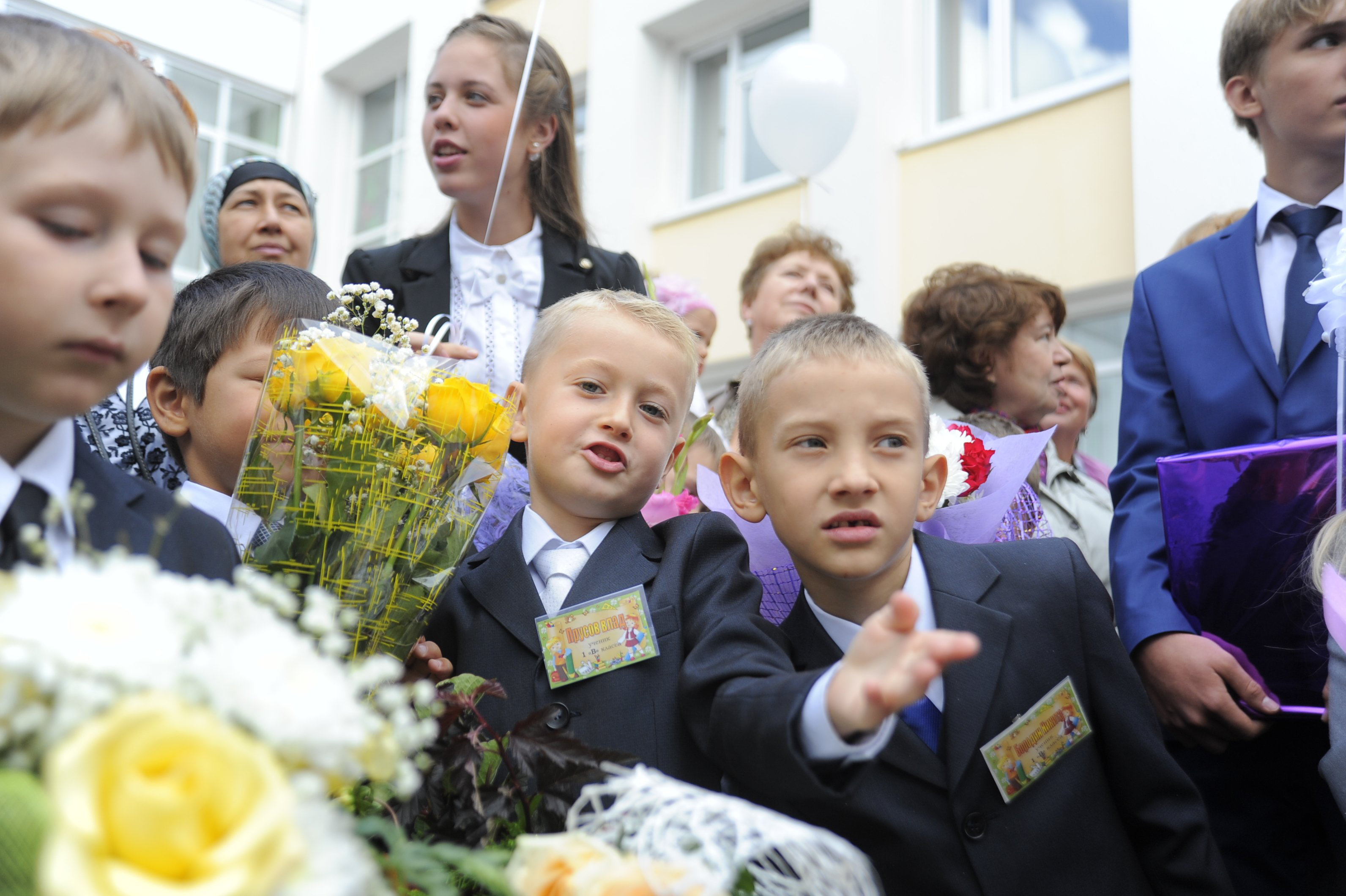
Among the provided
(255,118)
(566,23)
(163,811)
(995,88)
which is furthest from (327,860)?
(255,118)

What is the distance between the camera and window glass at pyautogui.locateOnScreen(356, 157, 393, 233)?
44.1 feet

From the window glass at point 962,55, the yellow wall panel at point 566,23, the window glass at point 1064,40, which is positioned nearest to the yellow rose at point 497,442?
the window glass at point 1064,40

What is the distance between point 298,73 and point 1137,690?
1357 cm

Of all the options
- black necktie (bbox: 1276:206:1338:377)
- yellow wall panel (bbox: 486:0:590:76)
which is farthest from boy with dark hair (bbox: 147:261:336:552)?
yellow wall panel (bbox: 486:0:590:76)

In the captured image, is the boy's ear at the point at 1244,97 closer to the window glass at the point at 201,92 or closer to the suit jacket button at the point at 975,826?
the suit jacket button at the point at 975,826

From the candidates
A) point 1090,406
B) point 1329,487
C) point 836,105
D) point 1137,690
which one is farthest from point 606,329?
point 836,105

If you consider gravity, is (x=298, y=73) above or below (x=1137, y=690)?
above

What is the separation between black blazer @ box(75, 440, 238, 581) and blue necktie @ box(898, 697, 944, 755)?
43.1 inches

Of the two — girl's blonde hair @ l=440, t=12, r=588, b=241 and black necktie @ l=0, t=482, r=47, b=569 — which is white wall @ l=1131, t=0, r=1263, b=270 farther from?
black necktie @ l=0, t=482, r=47, b=569

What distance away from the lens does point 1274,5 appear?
2.69 metres

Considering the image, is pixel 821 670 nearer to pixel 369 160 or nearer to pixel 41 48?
pixel 41 48

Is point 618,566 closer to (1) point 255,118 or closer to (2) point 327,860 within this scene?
(2) point 327,860

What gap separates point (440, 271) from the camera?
3348 mm

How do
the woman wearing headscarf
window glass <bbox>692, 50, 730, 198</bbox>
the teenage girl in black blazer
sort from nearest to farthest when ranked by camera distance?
the teenage girl in black blazer → the woman wearing headscarf → window glass <bbox>692, 50, 730, 198</bbox>
